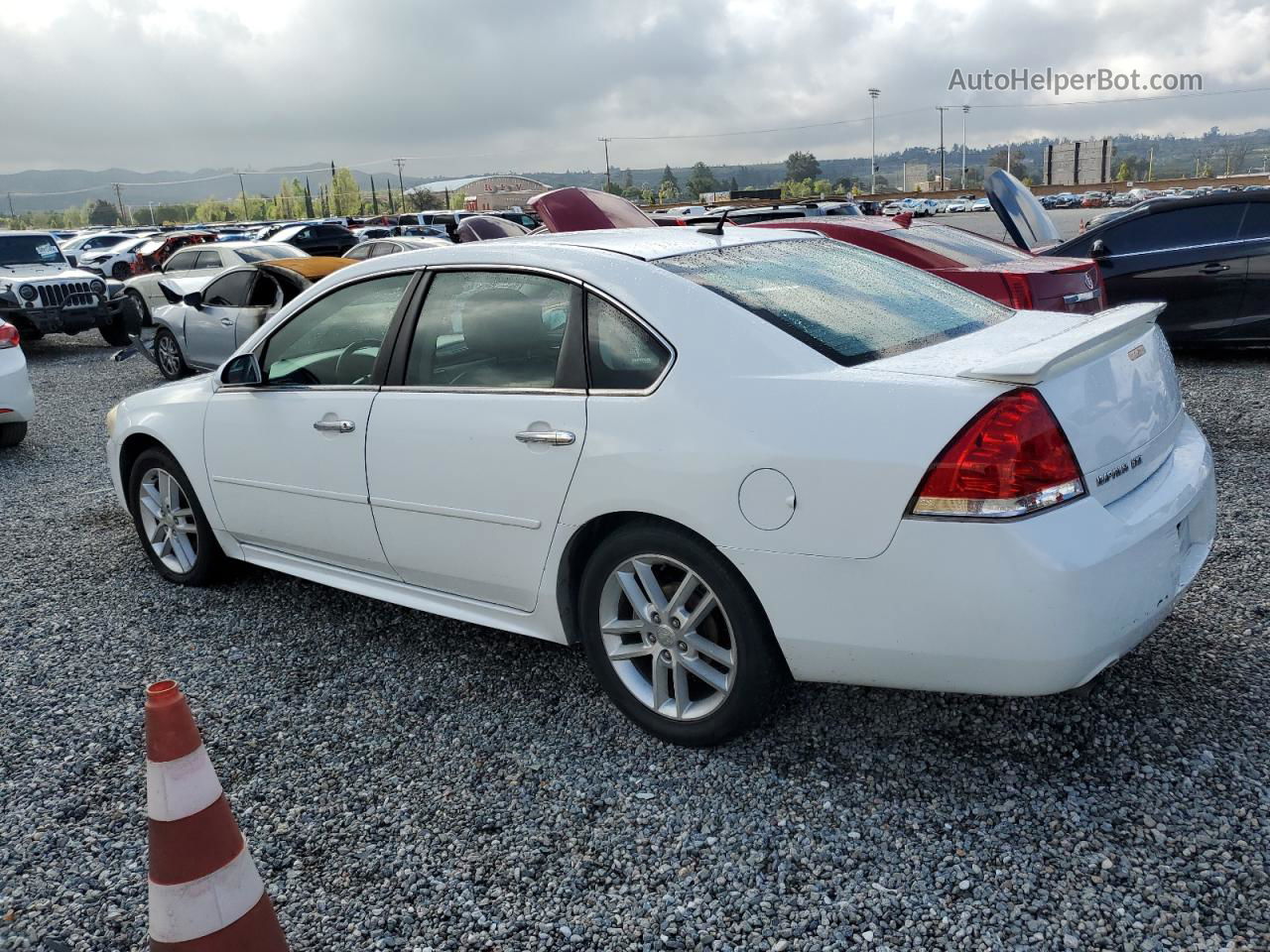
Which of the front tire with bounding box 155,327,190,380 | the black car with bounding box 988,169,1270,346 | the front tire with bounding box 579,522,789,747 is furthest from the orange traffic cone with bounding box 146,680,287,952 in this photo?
the front tire with bounding box 155,327,190,380

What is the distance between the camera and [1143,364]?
309 centimetres

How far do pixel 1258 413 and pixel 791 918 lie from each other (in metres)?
6.48

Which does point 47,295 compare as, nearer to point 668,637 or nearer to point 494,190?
point 668,637

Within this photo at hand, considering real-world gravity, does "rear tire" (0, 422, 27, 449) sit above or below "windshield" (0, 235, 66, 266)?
below

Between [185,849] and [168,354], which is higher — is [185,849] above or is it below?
below

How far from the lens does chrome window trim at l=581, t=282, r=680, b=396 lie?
3041 millimetres

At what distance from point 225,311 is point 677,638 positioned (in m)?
9.13

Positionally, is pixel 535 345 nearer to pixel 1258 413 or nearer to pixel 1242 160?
pixel 1258 413

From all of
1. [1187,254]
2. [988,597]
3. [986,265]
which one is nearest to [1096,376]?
[988,597]

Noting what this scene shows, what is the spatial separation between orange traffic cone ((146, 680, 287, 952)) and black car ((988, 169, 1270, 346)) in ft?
26.8

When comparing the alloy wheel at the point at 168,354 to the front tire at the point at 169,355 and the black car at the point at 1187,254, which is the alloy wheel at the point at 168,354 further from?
the black car at the point at 1187,254

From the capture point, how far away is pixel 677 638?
3090 mm

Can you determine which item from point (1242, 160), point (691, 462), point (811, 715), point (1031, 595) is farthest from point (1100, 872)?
point (1242, 160)

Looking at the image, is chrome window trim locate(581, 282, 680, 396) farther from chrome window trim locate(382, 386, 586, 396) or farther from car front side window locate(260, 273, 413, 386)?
car front side window locate(260, 273, 413, 386)
